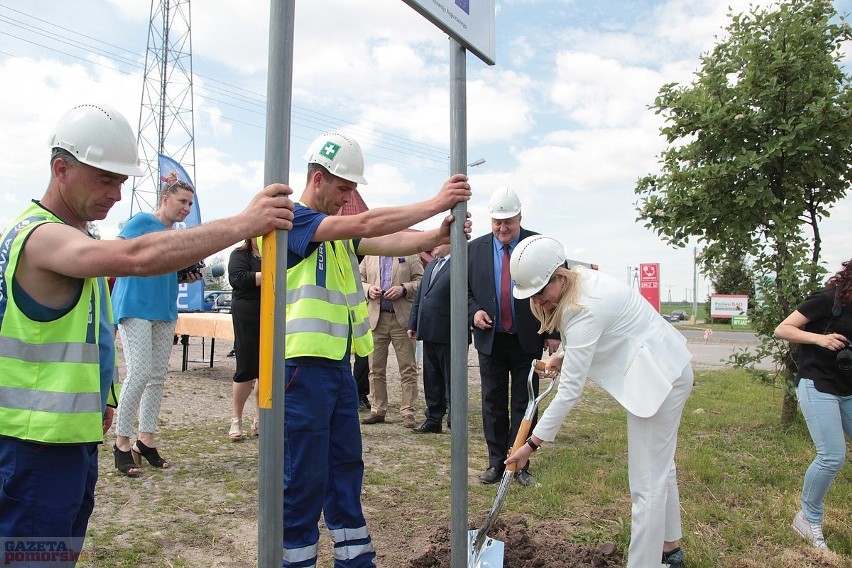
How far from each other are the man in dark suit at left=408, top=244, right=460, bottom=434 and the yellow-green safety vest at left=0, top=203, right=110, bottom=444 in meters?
4.70

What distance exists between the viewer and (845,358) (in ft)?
12.6

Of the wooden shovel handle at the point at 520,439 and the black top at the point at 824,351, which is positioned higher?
the black top at the point at 824,351

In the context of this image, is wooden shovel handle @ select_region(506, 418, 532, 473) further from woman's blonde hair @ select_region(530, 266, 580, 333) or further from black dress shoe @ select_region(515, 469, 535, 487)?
black dress shoe @ select_region(515, 469, 535, 487)

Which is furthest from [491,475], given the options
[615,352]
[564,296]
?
[564,296]

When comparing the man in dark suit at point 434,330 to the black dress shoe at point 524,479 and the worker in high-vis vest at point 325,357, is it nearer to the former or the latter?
the black dress shoe at point 524,479

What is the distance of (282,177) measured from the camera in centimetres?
172

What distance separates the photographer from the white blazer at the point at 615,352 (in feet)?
10.3

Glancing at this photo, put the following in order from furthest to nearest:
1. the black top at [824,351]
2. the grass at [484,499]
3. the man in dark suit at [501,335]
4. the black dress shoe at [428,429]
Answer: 1. the black dress shoe at [428,429]
2. the man in dark suit at [501,335]
3. the black top at [824,351]
4. the grass at [484,499]

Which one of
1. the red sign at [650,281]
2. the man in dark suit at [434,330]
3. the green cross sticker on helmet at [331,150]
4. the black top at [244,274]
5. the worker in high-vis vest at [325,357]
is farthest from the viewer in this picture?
the red sign at [650,281]

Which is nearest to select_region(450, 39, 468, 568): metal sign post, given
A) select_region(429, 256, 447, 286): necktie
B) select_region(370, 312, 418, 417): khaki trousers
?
select_region(429, 256, 447, 286): necktie

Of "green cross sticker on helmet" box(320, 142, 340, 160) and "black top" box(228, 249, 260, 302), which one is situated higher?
"green cross sticker on helmet" box(320, 142, 340, 160)

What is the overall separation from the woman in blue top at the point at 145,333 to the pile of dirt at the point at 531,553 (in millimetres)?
2453

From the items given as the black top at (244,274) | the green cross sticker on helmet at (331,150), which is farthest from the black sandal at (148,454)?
the green cross sticker on helmet at (331,150)

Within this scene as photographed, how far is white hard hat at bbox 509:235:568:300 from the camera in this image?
10.9 ft
